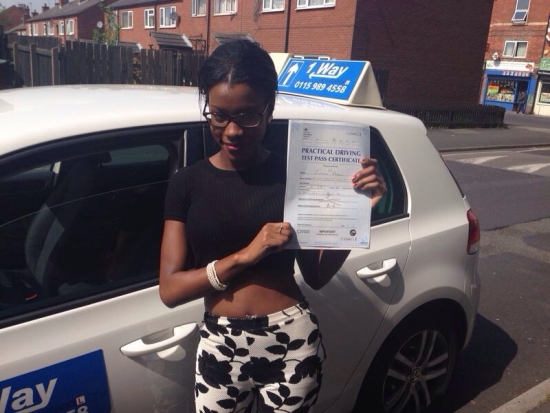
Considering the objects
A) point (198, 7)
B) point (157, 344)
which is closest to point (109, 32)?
point (198, 7)

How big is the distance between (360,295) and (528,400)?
5.53 feet

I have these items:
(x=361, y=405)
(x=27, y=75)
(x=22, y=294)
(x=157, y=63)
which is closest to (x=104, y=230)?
(x=22, y=294)

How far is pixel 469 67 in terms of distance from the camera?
2542 cm

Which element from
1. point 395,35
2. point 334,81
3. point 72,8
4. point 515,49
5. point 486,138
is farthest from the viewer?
point 72,8

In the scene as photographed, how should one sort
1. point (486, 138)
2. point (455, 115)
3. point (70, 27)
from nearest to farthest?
point (486, 138) → point (455, 115) → point (70, 27)

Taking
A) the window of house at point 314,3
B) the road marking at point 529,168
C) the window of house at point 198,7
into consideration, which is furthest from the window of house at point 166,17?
the road marking at point 529,168

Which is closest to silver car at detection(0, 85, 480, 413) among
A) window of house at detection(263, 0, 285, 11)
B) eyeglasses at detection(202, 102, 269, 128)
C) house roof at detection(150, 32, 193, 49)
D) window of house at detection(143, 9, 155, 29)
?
eyeglasses at detection(202, 102, 269, 128)

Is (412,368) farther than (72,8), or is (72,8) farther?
(72,8)

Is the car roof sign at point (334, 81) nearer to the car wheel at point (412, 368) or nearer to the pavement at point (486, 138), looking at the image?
the car wheel at point (412, 368)

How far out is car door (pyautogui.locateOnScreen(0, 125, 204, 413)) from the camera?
1.71m

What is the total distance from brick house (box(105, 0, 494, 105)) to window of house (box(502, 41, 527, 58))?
16.9 meters

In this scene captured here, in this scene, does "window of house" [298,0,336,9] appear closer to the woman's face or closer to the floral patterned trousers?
the woman's face

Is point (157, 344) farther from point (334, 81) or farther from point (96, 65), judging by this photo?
point (96, 65)

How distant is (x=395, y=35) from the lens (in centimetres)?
2211
